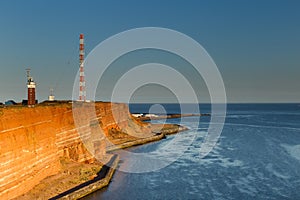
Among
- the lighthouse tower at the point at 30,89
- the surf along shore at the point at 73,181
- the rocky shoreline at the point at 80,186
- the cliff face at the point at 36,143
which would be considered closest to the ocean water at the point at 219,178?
the rocky shoreline at the point at 80,186

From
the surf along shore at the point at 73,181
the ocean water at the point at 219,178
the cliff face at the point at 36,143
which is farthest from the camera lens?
the ocean water at the point at 219,178

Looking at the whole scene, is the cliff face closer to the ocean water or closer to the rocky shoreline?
the rocky shoreline

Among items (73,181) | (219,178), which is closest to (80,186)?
(73,181)

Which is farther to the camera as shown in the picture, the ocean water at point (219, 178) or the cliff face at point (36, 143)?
the ocean water at point (219, 178)

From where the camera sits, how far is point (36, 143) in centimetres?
2453

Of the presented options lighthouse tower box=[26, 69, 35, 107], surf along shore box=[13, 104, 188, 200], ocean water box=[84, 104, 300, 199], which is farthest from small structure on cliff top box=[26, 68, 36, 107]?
ocean water box=[84, 104, 300, 199]

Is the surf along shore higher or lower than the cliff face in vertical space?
lower

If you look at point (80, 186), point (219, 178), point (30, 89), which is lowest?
point (219, 178)

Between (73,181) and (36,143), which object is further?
(73,181)

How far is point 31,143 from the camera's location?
2373cm

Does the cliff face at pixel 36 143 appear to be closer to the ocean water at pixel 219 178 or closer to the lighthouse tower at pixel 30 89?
the lighthouse tower at pixel 30 89

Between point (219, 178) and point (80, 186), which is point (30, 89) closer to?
point (80, 186)

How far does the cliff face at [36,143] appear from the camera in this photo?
20.6 m

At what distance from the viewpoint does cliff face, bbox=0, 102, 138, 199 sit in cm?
2059
